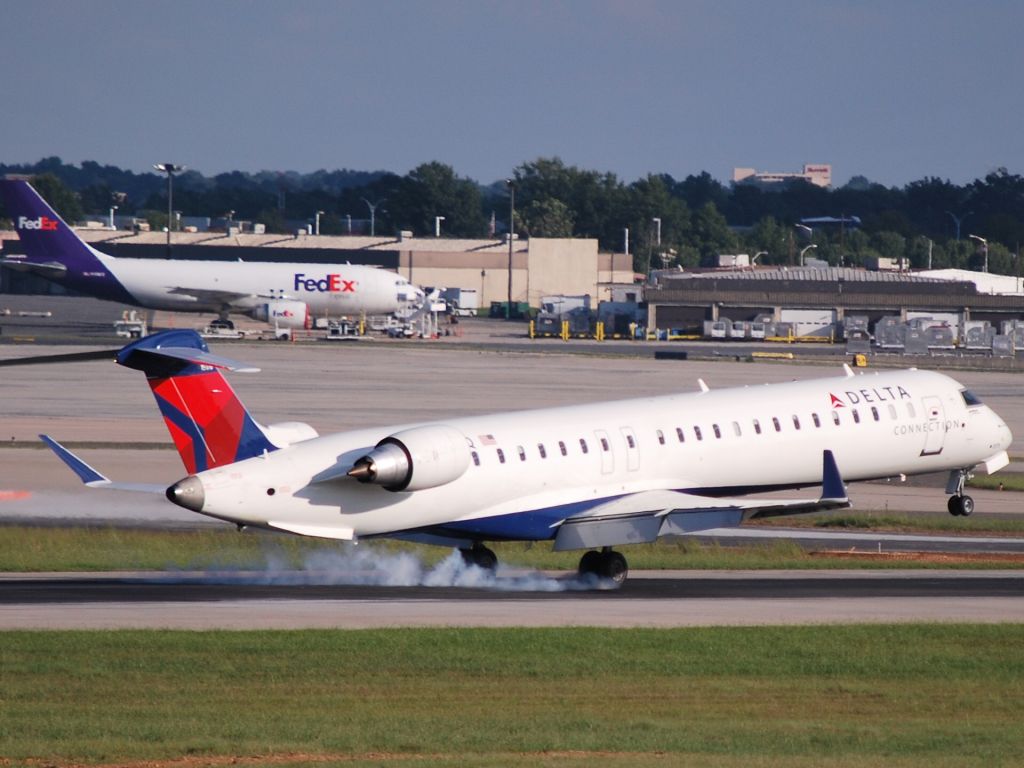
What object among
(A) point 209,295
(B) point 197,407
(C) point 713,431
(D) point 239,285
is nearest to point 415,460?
(B) point 197,407

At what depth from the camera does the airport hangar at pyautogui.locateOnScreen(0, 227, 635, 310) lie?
6639 inches

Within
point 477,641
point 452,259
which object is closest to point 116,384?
point 477,641

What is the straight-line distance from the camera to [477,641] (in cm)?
2270

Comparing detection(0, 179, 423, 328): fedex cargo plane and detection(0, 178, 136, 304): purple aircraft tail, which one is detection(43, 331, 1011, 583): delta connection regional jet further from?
detection(0, 178, 136, 304): purple aircraft tail

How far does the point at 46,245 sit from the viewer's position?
4085 inches

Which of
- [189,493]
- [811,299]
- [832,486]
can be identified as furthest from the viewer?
[811,299]

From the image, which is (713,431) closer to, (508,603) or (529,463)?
(529,463)

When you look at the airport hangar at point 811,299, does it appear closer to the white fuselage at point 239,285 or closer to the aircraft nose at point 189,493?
the white fuselage at point 239,285

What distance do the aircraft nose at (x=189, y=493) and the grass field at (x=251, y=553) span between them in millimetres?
5582

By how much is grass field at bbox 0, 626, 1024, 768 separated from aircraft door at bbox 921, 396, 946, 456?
38.7 ft

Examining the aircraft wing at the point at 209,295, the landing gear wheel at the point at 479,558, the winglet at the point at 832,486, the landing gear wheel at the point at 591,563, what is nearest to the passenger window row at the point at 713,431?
the landing gear wheel at the point at 591,563

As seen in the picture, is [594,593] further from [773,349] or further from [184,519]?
[773,349]

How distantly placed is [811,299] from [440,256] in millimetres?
51551

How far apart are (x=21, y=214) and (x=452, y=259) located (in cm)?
7049
